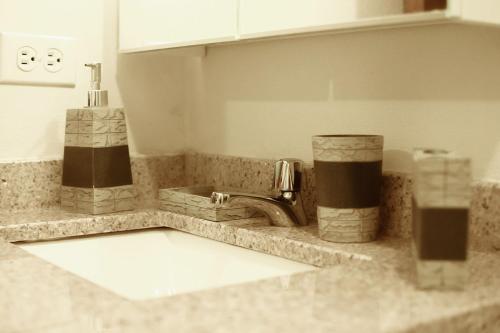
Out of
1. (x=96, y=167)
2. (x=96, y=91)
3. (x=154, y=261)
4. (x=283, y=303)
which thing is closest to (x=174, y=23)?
(x=96, y=91)

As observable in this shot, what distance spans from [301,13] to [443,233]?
1.29ft

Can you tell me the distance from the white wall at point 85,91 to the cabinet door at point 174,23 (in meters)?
0.05

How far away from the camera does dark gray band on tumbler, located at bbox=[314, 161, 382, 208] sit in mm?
901

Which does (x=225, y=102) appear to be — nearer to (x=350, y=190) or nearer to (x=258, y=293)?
(x=350, y=190)

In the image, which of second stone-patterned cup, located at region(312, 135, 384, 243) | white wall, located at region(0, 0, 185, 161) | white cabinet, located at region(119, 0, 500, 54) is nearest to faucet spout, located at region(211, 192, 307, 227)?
second stone-patterned cup, located at region(312, 135, 384, 243)

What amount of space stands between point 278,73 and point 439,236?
0.57 meters

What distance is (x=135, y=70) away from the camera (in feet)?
4.27

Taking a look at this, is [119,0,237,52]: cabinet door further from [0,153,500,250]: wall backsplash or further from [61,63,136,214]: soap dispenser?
[0,153,500,250]: wall backsplash

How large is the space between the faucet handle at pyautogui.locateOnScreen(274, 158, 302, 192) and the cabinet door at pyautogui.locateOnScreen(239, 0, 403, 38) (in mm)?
199

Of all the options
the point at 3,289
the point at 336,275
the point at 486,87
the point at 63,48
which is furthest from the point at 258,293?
the point at 63,48

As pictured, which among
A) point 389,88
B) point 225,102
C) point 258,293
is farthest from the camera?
point 225,102

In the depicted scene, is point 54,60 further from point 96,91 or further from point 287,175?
point 287,175

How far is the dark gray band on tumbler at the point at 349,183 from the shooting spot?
901 millimetres

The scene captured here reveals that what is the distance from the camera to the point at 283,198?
1.04 meters
